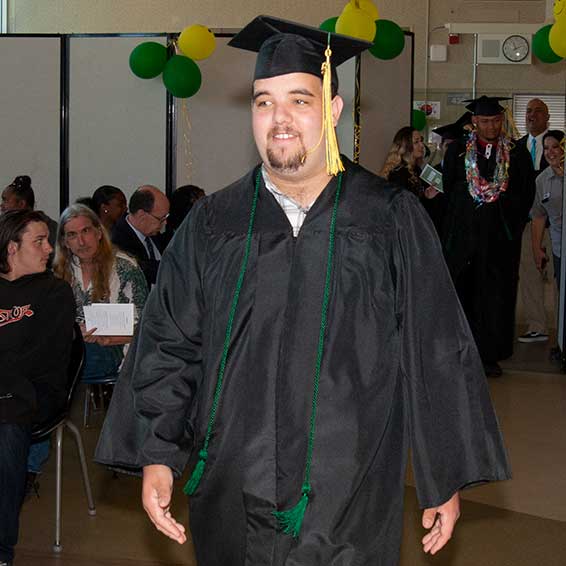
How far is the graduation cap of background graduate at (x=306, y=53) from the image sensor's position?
2.56 m

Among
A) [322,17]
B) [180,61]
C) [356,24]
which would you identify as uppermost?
[322,17]

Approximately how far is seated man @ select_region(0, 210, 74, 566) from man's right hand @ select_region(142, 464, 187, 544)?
1.81m

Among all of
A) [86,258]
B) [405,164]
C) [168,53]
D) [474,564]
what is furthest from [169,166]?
[474,564]

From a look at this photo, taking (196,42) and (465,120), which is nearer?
(465,120)

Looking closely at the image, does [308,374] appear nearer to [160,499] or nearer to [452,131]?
[160,499]

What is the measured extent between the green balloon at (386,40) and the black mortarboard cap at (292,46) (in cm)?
613

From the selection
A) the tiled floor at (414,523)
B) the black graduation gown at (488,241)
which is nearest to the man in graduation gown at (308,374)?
the tiled floor at (414,523)

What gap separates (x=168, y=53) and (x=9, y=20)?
17.8ft

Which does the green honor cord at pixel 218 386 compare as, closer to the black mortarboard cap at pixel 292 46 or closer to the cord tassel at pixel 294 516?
the cord tassel at pixel 294 516

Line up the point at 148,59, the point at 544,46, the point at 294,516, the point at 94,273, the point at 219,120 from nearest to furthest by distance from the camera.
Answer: the point at 294,516
the point at 94,273
the point at 148,59
the point at 544,46
the point at 219,120

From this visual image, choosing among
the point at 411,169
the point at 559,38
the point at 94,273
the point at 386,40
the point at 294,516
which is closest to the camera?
the point at 294,516

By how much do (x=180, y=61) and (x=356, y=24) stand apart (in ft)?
4.80

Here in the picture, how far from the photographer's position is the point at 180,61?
346 inches

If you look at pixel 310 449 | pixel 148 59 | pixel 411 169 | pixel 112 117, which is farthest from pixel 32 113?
pixel 310 449
